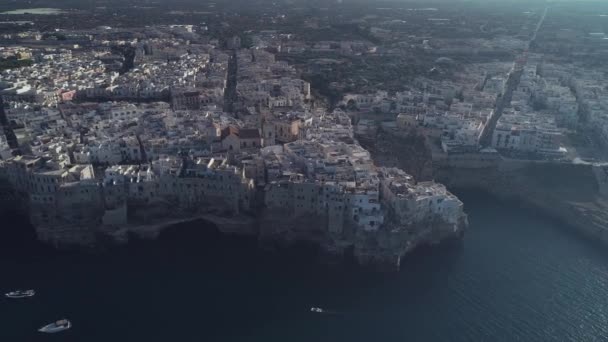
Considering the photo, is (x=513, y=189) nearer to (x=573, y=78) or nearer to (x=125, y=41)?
(x=573, y=78)

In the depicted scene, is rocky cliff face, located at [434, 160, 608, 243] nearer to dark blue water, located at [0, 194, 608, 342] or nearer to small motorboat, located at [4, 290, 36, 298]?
dark blue water, located at [0, 194, 608, 342]

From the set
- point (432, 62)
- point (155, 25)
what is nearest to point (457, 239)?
point (432, 62)

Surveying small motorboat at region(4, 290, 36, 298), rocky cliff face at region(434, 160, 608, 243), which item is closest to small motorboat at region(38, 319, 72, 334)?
small motorboat at region(4, 290, 36, 298)

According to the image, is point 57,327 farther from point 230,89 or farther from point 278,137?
point 230,89

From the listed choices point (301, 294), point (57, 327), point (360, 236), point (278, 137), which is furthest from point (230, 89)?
point (57, 327)

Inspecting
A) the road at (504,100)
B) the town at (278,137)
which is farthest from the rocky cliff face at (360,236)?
the road at (504,100)

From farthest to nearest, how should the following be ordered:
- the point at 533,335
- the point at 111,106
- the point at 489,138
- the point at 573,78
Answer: the point at 573,78
the point at 111,106
the point at 489,138
the point at 533,335
